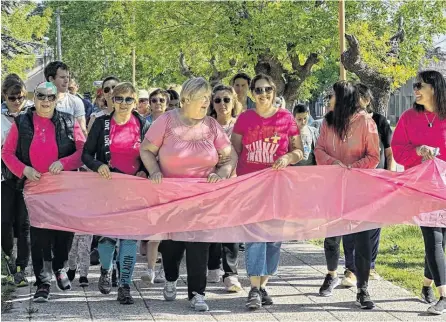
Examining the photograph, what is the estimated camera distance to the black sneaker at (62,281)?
8828 mm

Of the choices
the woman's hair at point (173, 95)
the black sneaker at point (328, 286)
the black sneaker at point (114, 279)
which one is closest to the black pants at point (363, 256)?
the black sneaker at point (328, 286)

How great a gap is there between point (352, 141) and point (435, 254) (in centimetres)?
122

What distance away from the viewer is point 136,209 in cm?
831

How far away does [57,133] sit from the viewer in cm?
853

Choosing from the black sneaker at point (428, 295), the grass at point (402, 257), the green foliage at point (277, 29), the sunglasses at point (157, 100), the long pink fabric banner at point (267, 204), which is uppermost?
the green foliage at point (277, 29)

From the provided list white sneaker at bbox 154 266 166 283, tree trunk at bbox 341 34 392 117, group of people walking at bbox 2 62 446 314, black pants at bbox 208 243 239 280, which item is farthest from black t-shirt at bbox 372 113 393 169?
tree trunk at bbox 341 34 392 117

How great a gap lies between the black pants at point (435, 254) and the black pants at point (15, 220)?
3.90 m

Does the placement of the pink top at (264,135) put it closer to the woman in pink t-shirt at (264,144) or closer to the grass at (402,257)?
the woman in pink t-shirt at (264,144)

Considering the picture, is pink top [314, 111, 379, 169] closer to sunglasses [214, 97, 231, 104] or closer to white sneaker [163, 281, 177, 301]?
sunglasses [214, 97, 231, 104]

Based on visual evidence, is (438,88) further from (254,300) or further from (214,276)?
(214,276)

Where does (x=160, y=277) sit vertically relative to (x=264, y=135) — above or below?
below

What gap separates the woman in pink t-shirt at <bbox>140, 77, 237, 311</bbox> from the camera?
7.99 meters

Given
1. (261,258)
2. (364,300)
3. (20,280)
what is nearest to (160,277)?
(20,280)

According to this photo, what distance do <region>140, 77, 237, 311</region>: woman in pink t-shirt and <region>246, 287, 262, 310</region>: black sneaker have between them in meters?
0.39
